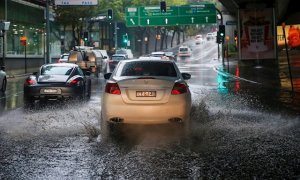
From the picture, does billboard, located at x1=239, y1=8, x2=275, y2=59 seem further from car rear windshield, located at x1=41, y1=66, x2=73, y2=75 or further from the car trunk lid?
the car trunk lid

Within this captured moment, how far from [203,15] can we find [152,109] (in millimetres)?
55654

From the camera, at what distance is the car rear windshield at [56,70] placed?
53.1 feet

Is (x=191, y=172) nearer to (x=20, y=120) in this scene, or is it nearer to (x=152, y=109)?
(x=152, y=109)

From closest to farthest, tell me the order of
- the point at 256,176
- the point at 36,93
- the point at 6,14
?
the point at 256,176, the point at 36,93, the point at 6,14

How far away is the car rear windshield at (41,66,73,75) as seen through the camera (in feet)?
53.1

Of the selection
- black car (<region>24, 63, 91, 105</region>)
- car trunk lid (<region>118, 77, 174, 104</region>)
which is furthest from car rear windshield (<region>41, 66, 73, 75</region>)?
car trunk lid (<region>118, 77, 174, 104</region>)

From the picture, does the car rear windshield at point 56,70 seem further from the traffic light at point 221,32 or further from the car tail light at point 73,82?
the traffic light at point 221,32

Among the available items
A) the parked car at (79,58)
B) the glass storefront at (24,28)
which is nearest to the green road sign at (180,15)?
the glass storefront at (24,28)

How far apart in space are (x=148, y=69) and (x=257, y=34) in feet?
97.7

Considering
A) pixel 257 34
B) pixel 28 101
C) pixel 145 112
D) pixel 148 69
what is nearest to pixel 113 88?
pixel 145 112

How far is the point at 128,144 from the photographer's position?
8875mm

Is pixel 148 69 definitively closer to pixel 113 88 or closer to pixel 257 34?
pixel 113 88

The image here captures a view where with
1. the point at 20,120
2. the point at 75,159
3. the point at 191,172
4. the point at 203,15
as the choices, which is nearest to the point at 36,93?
the point at 20,120

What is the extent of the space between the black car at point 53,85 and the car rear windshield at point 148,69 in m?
5.93
